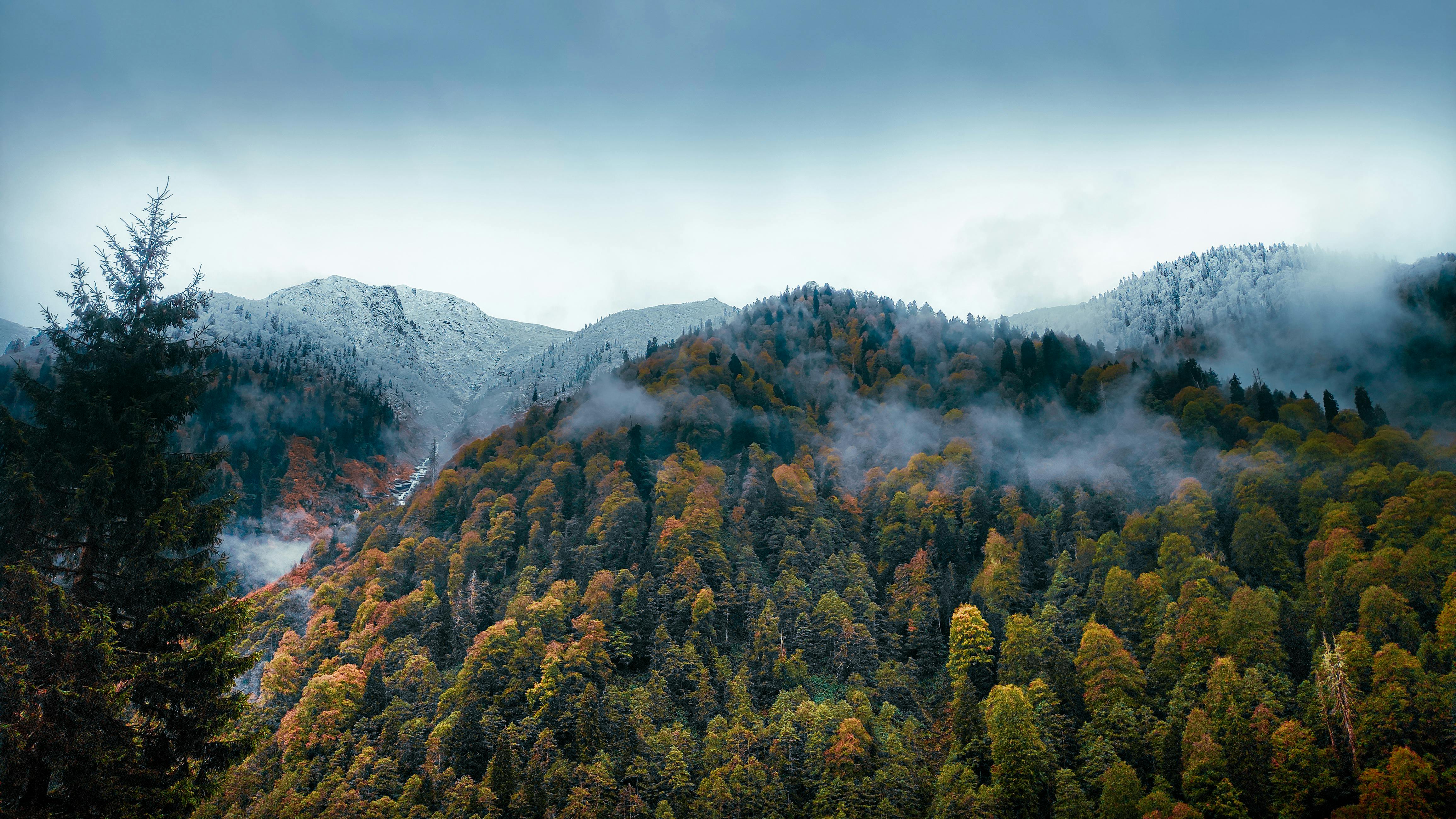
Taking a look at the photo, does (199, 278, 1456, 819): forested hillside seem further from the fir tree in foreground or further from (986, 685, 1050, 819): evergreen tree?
the fir tree in foreground

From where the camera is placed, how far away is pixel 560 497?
504ft

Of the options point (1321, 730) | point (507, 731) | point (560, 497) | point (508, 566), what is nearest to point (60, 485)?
point (507, 731)

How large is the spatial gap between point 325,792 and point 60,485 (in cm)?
7915

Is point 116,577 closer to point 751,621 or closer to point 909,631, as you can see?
point 751,621

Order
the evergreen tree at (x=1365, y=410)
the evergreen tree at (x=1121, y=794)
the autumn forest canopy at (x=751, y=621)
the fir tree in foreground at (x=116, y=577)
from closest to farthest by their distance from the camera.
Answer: the fir tree in foreground at (x=116, y=577) → the autumn forest canopy at (x=751, y=621) → the evergreen tree at (x=1121, y=794) → the evergreen tree at (x=1365, y=410)

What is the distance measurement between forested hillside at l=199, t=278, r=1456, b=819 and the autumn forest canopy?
0.54 m

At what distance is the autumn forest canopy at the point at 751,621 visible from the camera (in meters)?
22.2

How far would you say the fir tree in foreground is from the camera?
19.6 metres

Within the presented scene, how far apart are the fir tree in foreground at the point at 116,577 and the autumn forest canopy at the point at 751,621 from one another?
0.10m

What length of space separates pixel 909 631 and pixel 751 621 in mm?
24364

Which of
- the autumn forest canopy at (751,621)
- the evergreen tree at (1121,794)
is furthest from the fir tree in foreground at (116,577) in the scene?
the evergreen tree at (1121,794)

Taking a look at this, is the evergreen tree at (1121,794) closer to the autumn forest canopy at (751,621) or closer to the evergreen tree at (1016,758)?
the autumn forest canopy at (751,621)

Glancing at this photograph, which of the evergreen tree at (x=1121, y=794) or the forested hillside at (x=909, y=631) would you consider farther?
the forested hillside at (x=909, y=631)

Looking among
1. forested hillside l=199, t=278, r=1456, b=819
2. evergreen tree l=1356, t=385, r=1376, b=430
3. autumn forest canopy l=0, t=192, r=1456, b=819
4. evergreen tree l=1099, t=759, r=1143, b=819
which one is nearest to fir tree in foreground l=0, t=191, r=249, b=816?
autumn forest canopy l=0, t=192, r=1456, b=819
